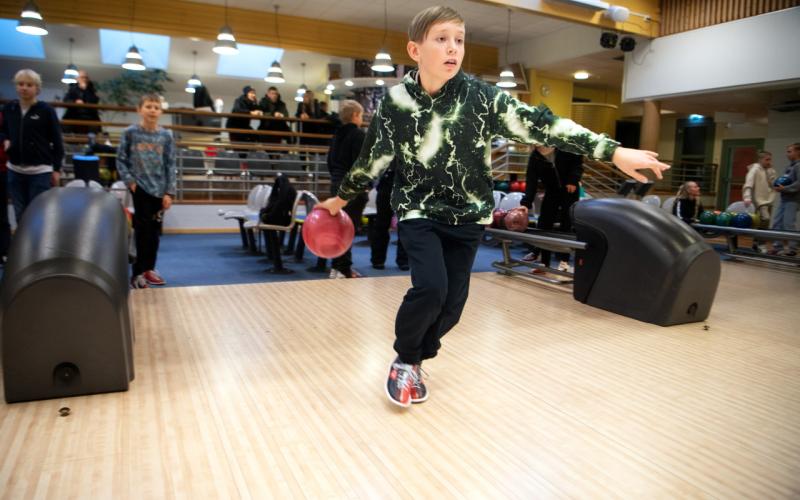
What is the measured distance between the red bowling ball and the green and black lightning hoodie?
0.90m

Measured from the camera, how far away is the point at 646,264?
146 inches

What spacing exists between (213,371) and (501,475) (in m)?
1.45

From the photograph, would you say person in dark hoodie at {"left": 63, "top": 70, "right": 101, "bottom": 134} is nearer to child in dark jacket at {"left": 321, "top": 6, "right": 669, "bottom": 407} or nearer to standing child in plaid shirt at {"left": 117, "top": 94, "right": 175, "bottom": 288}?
standing child in plaid shirt at {"left": 117, "top": 94, "right": 175, "bottom": 288}

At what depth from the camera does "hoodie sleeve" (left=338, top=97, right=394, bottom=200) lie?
2.30 m

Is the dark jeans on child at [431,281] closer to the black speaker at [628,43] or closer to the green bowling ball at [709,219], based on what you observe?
the green bowling ball at [709,219]

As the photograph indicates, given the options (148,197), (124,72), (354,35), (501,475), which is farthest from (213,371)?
(124,72)

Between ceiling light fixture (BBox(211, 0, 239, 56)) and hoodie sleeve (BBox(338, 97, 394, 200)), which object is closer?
hoodie sleeve (BBox(338, 97, 394, 200))

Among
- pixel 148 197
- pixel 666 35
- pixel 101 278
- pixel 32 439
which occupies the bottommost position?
pixel 32 439

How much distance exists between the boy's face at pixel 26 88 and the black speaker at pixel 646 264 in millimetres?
4273

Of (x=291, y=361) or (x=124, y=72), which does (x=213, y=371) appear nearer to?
(x=291, y=361)

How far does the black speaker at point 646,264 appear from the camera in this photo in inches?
142

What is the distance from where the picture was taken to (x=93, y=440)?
6.28ft

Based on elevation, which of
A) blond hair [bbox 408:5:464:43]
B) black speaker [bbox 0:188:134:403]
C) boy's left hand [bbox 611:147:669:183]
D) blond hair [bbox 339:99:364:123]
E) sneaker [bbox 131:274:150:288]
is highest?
blond hair [bbox 339:99:364:123]

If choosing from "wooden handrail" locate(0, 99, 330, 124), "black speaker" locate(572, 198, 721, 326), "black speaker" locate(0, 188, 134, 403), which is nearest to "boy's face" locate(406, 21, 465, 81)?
"black speaker" locate(0, 188, 134, 403)
